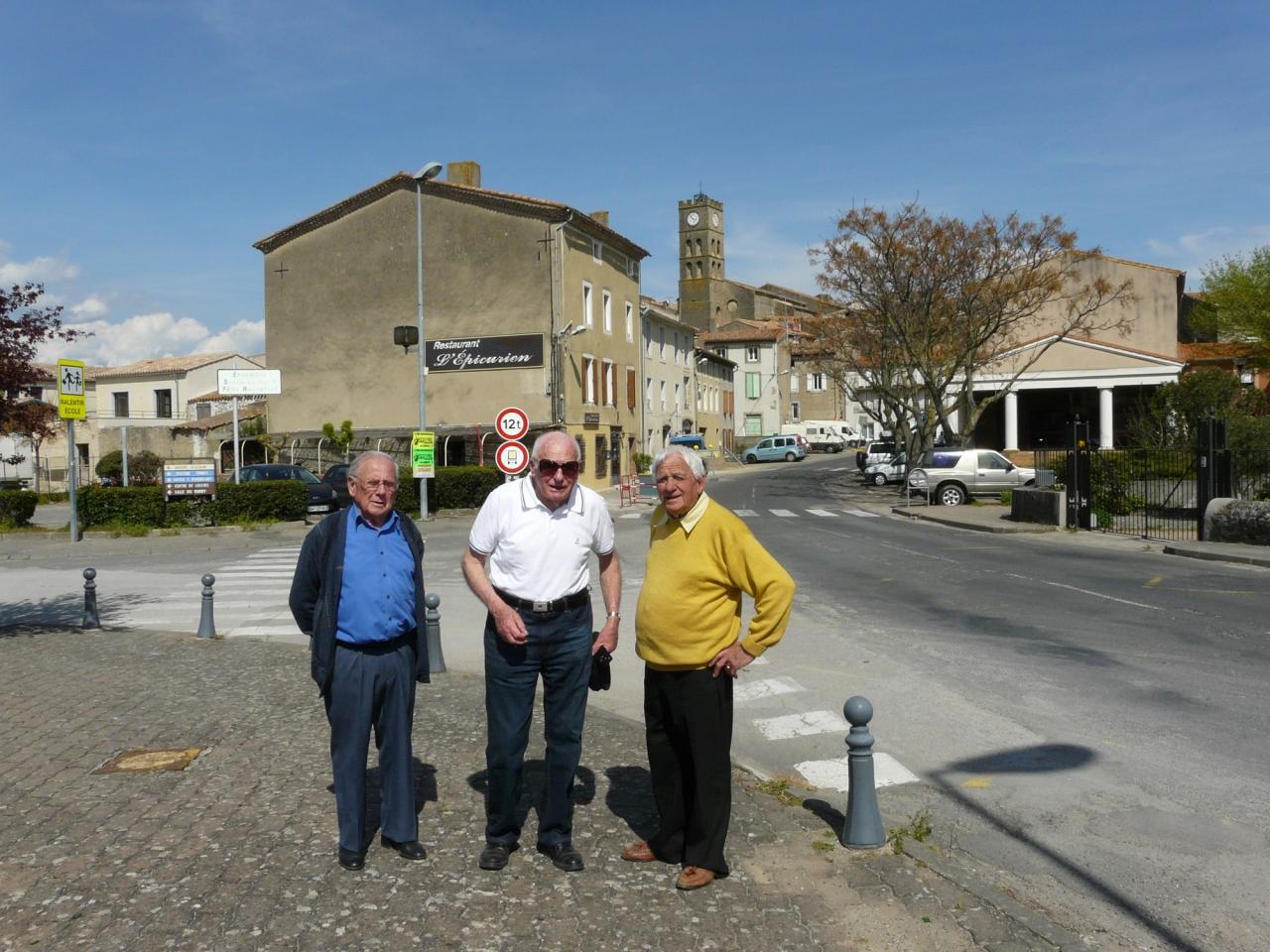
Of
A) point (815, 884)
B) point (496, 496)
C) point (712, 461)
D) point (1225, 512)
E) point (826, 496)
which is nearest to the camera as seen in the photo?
point (815, 884)

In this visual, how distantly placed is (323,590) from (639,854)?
1.77 metres

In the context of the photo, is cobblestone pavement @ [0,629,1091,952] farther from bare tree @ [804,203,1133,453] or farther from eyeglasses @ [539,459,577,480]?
bare tree @ [804,203,1133,453]

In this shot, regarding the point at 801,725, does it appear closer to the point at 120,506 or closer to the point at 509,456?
the point at 509,456

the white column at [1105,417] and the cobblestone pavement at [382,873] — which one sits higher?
the white column at [1105,417]

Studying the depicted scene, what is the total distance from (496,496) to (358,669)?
A: 94cm

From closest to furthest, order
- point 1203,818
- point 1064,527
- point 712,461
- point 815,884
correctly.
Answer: point 815,884, point 1203,818, point 1064,527, point 712,461

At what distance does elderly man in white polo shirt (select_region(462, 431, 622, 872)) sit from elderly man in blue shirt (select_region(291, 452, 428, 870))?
0.36 meters

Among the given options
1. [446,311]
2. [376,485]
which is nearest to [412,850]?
[376,485]

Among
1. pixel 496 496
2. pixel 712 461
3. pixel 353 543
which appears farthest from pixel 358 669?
pixel 712 461

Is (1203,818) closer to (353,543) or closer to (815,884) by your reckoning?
(815,884)

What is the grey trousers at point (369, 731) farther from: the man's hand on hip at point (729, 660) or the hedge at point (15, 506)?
the hedge at point (15, 506)

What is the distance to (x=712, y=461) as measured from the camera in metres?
60.6

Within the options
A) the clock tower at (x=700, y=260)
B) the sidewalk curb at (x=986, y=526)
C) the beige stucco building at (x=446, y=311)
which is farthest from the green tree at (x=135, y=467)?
the clock tower at (x=700, y=260)

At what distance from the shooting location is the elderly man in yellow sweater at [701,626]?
4.46 metres
